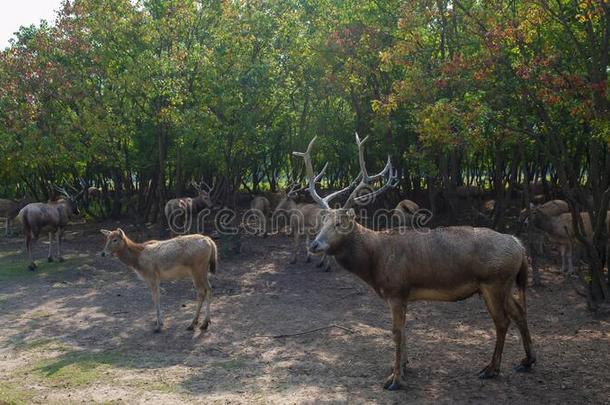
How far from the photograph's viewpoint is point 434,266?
859 cm

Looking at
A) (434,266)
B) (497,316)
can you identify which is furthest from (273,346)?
(497,316)

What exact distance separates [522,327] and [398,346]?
1866 millimetres

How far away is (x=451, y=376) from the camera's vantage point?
8.55m

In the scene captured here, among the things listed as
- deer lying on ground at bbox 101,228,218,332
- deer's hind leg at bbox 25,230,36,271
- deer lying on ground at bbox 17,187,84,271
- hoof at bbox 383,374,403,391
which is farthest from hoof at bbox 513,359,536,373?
deer lying on ground at bbox 17,187,84,271

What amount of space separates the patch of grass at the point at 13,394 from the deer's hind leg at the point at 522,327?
6.93 m

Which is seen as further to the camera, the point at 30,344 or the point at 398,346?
the point at 30,344

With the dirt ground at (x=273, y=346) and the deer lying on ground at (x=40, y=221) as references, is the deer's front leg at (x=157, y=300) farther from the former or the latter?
the deer lying on ground at (x=40, y=221)

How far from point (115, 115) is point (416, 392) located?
50.5 feet

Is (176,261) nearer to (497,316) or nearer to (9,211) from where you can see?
(497,316)

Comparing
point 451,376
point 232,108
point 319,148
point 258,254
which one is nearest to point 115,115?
point 232,108

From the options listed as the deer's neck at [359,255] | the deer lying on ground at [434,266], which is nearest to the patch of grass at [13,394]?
the deer lying on ground at [434,266]

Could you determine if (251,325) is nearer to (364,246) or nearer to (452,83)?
(364,246)

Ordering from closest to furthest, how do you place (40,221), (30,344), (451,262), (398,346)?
(398,346) → (451,262) → (30,344) → (40,221)

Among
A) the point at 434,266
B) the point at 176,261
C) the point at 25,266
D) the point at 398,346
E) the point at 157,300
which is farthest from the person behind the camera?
the point at 25,266
